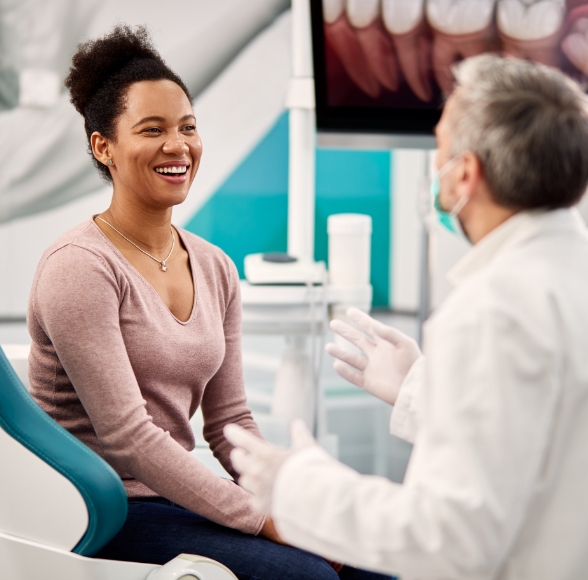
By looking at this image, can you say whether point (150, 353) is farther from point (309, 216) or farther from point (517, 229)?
point (309, 216)

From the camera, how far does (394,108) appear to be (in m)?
2.26

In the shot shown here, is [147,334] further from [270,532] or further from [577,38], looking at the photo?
[577,38]

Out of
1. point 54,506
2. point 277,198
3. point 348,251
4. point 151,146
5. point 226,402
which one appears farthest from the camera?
point 277,198

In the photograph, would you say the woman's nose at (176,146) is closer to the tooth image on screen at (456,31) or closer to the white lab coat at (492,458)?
the white lab coat at (492,458)

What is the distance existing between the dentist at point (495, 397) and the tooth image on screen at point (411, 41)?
Answer: 149 centimetres

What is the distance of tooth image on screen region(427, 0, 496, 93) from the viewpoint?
2.25 m

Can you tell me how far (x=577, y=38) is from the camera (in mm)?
2295

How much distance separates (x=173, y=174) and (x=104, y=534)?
62cm

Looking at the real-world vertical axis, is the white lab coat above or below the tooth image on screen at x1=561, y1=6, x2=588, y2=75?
below

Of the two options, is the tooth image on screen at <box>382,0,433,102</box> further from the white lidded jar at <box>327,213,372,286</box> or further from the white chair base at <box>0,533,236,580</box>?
the white chair base at <box>0,533,236,580</box>

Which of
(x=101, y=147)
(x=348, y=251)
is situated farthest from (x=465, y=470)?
(x=348, y=251)

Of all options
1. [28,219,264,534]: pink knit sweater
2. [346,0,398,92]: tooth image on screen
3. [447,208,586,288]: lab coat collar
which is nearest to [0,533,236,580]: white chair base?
[28,219,264,534]: pink knit sweater

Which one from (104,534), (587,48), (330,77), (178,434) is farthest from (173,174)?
(587,48)

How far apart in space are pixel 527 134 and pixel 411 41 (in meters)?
1.65
